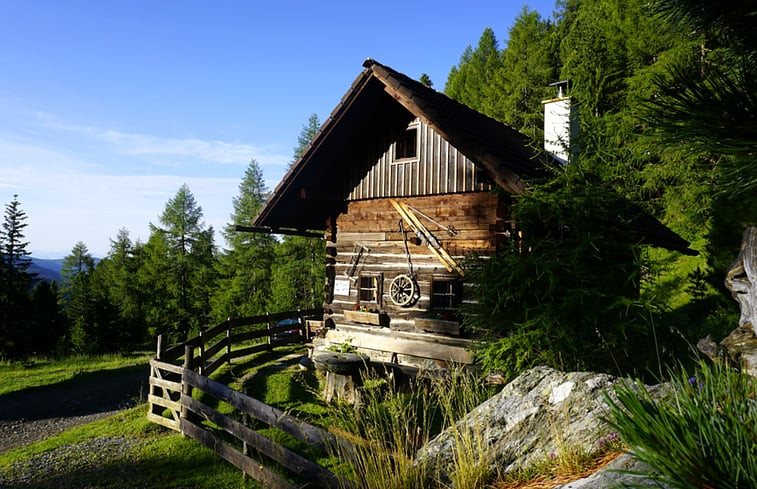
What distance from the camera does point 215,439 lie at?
7.43 metres

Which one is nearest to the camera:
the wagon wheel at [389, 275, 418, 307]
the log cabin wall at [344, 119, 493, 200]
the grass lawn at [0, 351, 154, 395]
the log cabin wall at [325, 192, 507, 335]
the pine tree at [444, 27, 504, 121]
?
the log cabin wall at [325, 192, 507, 335]

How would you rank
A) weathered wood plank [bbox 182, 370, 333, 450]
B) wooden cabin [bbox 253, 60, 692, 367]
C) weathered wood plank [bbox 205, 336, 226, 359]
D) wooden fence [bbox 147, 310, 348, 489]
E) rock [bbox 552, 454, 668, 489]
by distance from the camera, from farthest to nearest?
1. weathered wood plank [bbox 205, 336, 226, 359]
2. wooden cabin [bbox 253, 60, 692, 367]
3. wooden fence [bbox 147, 310, 348, 489]
4. weathered wood plank [bbox 182, 370, 333, 450]
5. rock [bbox 552, 454, 668, 489]

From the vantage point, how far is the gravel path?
9422 mm

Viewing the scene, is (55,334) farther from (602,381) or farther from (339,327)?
(602,381)

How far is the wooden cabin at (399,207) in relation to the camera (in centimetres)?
973

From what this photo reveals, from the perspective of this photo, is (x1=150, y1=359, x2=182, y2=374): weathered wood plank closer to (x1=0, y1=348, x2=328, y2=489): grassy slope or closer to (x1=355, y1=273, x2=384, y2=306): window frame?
(x1=0, y1=348, x2=328, y2=489): grassy slope

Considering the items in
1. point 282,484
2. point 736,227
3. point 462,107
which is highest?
point 462,107

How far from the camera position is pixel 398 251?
11.2 metres

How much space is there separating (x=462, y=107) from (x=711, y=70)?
32.7 ft

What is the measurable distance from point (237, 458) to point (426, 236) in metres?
5.98

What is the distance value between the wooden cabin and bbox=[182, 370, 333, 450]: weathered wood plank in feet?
15.0

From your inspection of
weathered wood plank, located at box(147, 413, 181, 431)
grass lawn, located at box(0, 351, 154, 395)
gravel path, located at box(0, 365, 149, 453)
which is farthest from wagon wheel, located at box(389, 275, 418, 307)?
grass lawn, located at box(0, 351, 154, 395)

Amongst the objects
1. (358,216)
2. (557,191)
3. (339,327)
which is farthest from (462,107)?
(339,327)

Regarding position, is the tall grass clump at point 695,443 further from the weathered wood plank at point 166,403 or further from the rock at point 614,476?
the weathered wood plank at point 166,403
